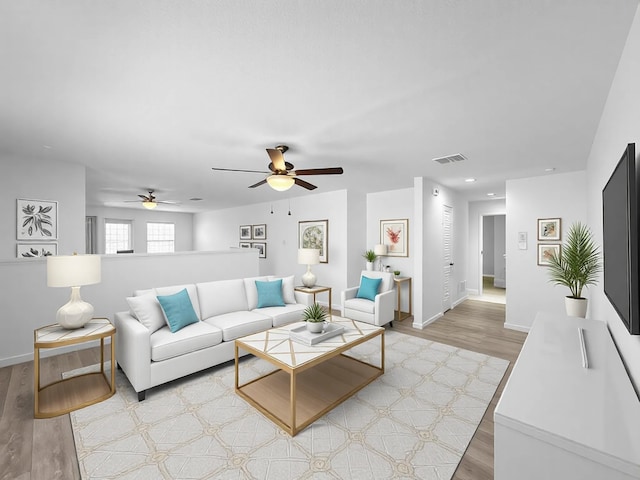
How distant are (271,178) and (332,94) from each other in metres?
1.19

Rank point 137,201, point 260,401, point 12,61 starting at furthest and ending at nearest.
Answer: point 137,201
point 260,401
point 12,61

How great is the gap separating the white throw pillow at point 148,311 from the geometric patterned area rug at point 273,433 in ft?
2.06

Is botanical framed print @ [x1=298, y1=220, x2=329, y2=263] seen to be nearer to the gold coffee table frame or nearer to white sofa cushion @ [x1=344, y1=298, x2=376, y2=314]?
white sofa cushion @ [x1=344, y1=298, x2=376, y2=314]

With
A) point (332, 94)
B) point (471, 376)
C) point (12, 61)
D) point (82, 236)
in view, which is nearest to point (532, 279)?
point (471, 376)

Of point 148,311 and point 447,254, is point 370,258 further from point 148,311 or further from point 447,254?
point 148,311

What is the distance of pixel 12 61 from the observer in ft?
5.63

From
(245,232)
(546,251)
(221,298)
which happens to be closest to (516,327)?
(546,251)

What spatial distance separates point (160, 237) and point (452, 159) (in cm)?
993

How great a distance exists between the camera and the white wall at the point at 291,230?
6125mm

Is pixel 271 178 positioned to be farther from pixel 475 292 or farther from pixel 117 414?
pixel 475 292

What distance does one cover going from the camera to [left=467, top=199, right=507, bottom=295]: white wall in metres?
7.37

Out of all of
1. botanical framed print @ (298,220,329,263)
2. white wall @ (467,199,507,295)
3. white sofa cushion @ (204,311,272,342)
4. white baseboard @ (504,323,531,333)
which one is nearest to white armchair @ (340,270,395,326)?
botanical framed print @ (298,220,329,263)

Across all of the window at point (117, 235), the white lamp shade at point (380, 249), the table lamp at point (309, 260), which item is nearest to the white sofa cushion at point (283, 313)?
the table lamp at point (309, 260)

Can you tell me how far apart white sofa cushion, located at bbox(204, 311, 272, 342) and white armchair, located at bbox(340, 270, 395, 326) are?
5.24 ft
